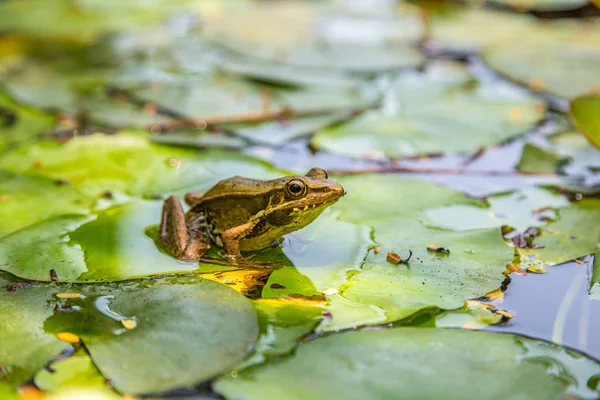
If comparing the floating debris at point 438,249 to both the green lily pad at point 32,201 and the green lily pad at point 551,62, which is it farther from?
the green lily pad at point 551,62

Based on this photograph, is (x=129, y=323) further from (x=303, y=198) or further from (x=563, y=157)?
(x=563, y=157)

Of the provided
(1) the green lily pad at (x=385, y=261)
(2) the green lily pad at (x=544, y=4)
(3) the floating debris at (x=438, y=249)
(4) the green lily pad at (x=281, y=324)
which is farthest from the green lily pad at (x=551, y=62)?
(4) the green lily pad at (x=281, y=324)

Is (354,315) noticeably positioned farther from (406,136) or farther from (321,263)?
(406,136)

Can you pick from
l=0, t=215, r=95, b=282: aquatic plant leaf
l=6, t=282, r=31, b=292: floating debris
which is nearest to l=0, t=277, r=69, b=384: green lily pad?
l=6, t=282, r=31, b=292: floating debris

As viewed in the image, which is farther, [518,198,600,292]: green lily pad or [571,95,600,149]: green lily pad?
[571,95,600,149]: green lily pad

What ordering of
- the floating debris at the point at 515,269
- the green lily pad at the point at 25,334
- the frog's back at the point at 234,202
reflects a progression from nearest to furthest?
the green lily pad at the point at 25,334
the floating debris at the point at 515,269
the frog's back at the point at 234,202

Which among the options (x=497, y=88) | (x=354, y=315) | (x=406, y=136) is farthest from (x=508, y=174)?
(x=354, y=315)

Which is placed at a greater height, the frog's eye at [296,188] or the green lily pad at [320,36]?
the green lily pad at [320,36]

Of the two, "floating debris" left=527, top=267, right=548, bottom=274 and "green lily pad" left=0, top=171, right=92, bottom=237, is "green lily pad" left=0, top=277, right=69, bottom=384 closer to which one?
"green lily pad" left=0, top=171, right=92, bottom=237
